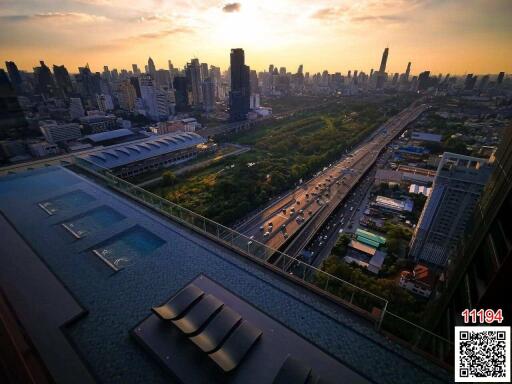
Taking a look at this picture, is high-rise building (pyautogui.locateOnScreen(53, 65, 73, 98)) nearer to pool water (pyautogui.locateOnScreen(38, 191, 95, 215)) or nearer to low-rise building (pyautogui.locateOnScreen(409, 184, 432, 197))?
pool water (pyautogui.locateOnScreen(38, 191, 95, 215))

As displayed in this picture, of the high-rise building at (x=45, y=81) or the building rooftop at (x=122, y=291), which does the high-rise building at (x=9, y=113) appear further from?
the high-rise building at (x=45, y=81)

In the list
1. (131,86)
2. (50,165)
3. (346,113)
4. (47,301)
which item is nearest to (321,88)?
(346,113)

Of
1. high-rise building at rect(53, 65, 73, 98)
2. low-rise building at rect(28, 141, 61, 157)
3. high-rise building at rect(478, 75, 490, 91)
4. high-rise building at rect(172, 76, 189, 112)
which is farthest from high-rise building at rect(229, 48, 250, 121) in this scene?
high-rise building at rect(478, 75, 490, 91)

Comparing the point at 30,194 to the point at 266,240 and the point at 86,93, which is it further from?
the point at 86,93

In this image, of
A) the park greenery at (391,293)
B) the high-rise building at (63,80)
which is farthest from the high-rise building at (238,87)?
the park greenery at (391,293)

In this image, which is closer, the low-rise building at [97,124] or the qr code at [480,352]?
the qr code at [480,352]

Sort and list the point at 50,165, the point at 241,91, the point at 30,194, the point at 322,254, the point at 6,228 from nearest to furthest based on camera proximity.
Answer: the point at 6,228 → the point at 30,194 → the point at 50,165 → the point at 322,254 → the point at 241,91
